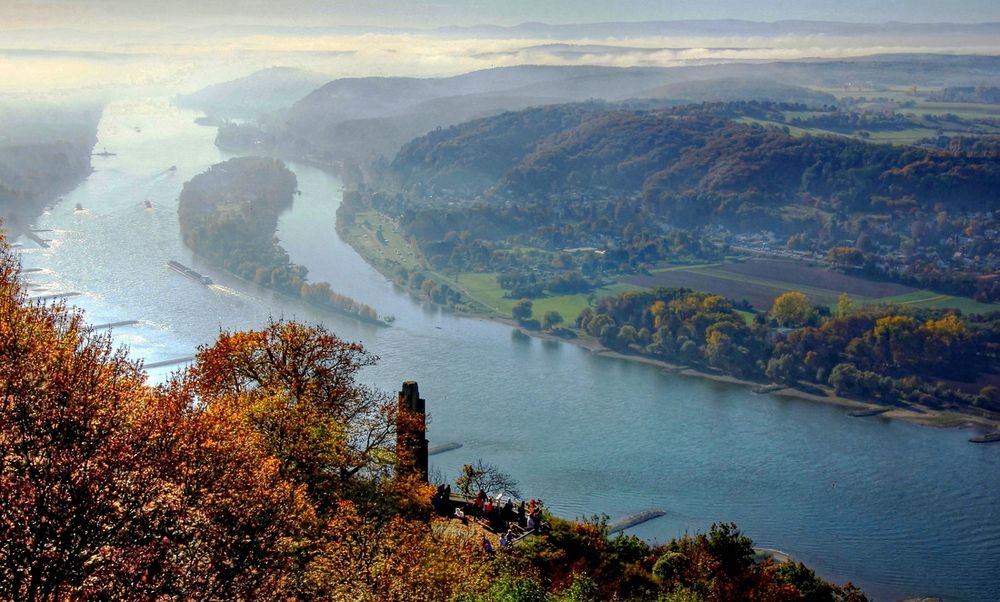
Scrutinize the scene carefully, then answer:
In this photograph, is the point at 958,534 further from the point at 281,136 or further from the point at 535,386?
the point at 281,136

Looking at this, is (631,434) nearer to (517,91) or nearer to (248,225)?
(248,225)

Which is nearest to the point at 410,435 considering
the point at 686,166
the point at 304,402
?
the point at 304,402

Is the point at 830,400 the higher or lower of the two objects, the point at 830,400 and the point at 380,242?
the lower

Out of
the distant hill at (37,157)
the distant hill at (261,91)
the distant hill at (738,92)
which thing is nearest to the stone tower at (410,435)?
the distant hill at (37,157)

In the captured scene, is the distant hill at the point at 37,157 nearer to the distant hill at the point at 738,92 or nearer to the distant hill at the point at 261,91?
the distant hill at the point at 261,91

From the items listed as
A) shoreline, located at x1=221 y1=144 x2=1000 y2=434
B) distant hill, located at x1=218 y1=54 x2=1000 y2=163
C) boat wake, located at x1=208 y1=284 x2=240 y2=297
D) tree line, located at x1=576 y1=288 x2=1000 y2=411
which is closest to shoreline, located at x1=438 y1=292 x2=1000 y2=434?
shoreline, located at x1=221 y1=144 x2=1000 y2=434

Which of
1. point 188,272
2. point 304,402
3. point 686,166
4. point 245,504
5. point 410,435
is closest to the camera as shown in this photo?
point 245,504
